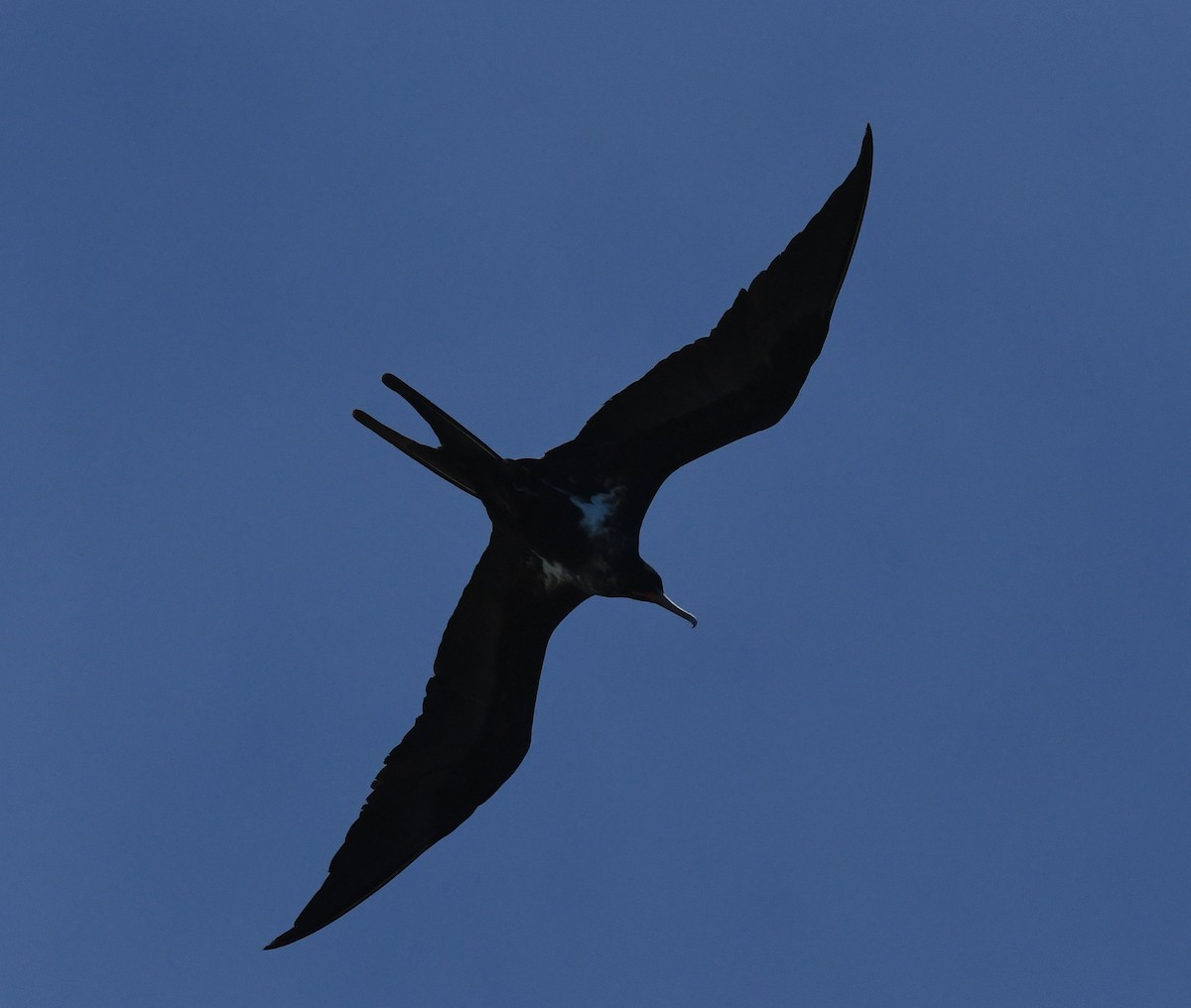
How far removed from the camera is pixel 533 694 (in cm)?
1284

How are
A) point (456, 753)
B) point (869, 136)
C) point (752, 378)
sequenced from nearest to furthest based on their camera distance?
point (869, 136), point (752, 378), point (456, 753)

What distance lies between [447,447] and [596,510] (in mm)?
1374

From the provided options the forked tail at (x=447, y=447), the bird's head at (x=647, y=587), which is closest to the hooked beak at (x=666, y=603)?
the bird's head at (x=647, y=587)

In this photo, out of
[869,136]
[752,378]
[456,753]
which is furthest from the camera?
[456,753]

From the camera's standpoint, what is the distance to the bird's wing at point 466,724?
12453 mm

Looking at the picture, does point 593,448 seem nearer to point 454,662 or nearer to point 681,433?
point 681,433

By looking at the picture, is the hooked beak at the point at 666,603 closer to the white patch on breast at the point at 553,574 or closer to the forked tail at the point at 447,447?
the white patch on breast at the point at 553,574

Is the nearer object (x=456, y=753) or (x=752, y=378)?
(x=752, y=378)

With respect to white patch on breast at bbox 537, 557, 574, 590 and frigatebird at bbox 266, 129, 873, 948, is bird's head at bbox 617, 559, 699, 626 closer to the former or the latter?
frigatebird at bbox 266, 129, 873, 948

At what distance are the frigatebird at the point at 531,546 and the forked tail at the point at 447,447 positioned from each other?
0.01 m

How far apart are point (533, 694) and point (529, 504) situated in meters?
1.61

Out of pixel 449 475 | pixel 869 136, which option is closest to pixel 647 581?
pixel 449 475

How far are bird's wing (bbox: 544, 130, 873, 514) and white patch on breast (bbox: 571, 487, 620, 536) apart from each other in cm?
19

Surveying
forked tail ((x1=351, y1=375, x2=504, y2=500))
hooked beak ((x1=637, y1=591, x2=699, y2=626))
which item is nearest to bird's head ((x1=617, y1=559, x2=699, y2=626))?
hooked beak ((x1=637, y1=591, x2=699, y2=626))
